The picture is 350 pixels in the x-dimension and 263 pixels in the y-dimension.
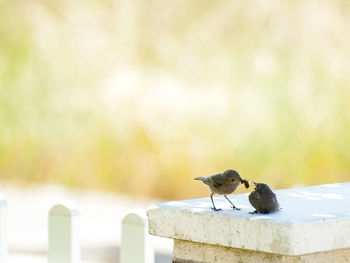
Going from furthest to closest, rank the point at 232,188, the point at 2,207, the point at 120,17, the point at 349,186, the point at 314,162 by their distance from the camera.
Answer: the point at 120,17 < the point at 314,162 < the point at 2,207 < the point at 349,186 < the point at 232,188

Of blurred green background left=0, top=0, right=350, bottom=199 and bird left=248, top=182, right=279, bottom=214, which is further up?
blurred green background left=0, top=0, right=350, bottom=199

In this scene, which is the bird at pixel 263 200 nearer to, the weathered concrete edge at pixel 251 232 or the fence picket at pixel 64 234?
the weathered concrete edge at pixel 251 232

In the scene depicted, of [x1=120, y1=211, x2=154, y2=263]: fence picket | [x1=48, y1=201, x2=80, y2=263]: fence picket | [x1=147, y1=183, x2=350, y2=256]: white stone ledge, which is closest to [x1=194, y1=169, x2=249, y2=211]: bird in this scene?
[x1=147, y1=183, x2=350, y2=256]: white stone ledge

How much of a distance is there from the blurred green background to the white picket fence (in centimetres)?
608

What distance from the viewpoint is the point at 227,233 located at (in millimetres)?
2014

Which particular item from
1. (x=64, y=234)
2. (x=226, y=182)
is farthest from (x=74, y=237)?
(x=226, y=182)

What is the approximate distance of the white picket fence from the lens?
2752 millimetres

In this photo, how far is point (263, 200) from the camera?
205 cm

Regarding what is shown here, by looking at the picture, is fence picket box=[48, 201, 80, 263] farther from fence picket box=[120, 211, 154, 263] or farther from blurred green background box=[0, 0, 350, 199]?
blurred green background box=[0, 0, 350, 199]

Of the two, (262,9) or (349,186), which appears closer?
(349,186)

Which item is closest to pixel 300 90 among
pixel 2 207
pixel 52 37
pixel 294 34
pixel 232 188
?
pixel 294 34

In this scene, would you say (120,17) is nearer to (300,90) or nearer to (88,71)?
(88,71)

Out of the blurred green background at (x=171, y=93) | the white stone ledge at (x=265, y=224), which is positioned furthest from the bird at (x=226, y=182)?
the blurred green background at (x=171, y=93)

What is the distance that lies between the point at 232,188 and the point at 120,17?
27.4 ft
